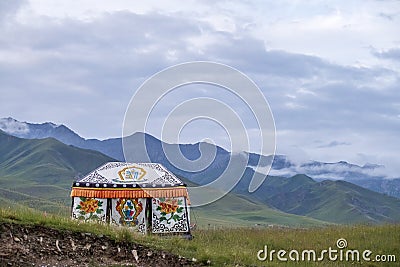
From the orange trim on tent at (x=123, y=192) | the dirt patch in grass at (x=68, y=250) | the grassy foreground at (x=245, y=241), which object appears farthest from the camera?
the orange trim on tent at (x=123, y=192)

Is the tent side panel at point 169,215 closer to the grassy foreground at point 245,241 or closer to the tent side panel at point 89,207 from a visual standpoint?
the grassy foreground at point 245,241

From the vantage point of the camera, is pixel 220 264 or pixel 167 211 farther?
pixel 167 211

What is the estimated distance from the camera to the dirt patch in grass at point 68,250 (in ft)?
31.3

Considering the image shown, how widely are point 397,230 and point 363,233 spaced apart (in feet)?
2.92

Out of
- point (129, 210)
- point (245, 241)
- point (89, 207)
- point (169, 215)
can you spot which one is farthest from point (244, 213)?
point (245, 241)

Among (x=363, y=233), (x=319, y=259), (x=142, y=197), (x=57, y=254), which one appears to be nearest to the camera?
(x=57, y=254)

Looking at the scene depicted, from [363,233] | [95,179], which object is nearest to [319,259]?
[363,233]

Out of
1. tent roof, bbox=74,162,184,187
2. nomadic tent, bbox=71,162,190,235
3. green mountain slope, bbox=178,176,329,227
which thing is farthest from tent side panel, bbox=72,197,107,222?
green mountain slope, bbox=178,176,329,227

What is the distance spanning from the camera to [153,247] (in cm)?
1108

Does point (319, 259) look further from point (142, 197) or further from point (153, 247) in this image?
point (142, 197)

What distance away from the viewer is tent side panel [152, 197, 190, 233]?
17.0 meters

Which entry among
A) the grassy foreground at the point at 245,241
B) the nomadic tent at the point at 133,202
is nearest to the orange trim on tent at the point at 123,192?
the nomadic tent at the point at 133,202

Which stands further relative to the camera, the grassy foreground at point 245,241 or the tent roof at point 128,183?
the tent roof at point 128,183

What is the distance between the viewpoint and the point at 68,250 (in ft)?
33.1
